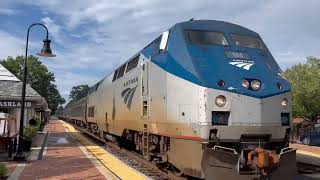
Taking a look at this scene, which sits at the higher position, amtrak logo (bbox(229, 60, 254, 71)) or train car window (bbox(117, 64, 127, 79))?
train car window (bbox(117, 64, 127, 79))

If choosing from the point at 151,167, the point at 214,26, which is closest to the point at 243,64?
the point at 214,26

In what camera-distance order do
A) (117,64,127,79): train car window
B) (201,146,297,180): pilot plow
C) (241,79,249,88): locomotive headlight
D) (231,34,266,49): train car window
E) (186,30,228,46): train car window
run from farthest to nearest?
(117,64,127,79): train car window
(231,34,266,49): train car window
(186,30,228,46): train car window
(241,79,249,88): locomotive headlight
(201,146,297,180): pilot plow

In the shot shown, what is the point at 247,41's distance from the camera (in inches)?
456

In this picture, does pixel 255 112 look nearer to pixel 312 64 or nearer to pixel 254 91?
pixel 254 91

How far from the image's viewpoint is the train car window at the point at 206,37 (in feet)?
36.4

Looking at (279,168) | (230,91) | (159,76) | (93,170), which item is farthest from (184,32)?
(93,170)

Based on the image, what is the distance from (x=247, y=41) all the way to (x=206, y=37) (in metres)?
1.08

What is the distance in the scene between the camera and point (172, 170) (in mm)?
12648

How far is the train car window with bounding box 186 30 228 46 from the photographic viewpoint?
1109cm

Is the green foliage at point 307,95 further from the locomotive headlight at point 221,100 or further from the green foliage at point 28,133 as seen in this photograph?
the locomotive headlight at point 221,100

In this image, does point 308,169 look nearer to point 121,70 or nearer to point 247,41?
point 247,41

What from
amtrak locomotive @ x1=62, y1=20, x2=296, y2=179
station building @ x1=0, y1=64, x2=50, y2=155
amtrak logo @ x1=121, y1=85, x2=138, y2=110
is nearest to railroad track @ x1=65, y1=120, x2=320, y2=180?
amtrak locomotive @ x1=62, y1=20, x2=296, y2=179

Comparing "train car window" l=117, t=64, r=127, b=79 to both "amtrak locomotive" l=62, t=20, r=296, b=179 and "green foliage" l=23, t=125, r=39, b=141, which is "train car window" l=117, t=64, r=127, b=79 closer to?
"green foliage" l=23, t=125, r=39, b=141

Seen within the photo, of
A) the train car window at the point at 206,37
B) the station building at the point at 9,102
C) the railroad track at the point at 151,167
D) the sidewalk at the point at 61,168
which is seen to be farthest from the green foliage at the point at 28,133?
the train car window at the point at 206,37
